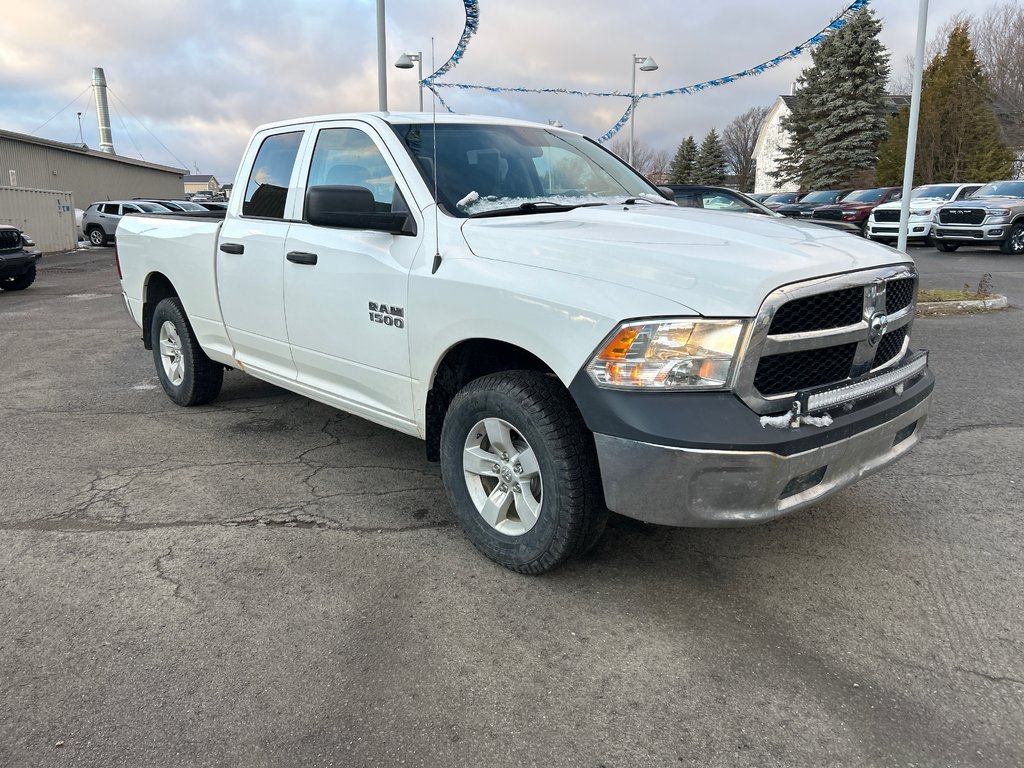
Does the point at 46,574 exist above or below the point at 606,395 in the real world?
below

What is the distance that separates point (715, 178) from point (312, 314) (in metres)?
65.0

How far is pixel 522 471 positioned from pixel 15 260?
14178 millimetres

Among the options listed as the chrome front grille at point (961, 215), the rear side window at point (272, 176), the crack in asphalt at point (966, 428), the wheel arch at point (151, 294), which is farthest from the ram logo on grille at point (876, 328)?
the chrome front grille at point (961, 215)

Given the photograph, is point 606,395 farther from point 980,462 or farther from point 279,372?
point 980,462

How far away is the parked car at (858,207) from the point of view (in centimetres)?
2173

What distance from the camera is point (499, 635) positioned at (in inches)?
114

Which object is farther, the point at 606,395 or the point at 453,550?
the point at 453,550

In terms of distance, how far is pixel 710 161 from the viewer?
211 ft

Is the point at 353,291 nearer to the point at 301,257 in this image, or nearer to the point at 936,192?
the point at 301,257

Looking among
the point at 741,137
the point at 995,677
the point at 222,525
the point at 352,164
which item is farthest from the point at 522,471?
the point at 741,137

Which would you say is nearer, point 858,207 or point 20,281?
point 20,281

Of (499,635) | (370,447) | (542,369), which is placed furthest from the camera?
(370,447)

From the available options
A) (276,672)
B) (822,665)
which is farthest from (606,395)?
(276,672)

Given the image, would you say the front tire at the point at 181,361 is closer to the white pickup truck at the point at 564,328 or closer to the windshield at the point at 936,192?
the white pickup truck at the point at 564,328
